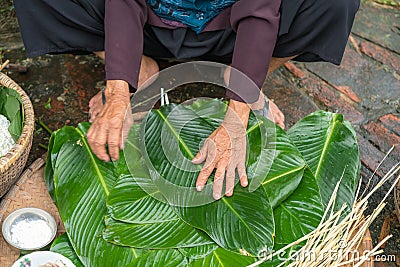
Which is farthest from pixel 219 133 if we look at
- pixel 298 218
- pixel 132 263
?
pixel 132 263

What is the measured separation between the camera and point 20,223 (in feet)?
5.73

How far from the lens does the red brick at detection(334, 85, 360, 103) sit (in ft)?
8.22

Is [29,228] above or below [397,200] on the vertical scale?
below

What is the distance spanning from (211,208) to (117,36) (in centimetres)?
58

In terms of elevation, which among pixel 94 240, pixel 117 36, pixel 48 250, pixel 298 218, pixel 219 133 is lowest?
pixel 48 250

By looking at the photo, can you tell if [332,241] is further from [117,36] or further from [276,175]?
[117,36]

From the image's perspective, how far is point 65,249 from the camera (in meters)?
1.66

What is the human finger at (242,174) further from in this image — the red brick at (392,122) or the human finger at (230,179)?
the red brick at (392,122)

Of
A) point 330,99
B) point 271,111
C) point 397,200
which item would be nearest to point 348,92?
point 330,99

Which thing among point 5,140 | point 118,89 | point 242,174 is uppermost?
point 118,89

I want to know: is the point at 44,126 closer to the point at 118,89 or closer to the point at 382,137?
the point at 118,89

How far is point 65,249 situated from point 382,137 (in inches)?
53.5

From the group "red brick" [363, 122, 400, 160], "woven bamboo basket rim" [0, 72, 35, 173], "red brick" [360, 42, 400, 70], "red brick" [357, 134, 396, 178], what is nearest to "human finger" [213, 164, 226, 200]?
"woven bamboo basket rim" [0, 72, 35, 173]

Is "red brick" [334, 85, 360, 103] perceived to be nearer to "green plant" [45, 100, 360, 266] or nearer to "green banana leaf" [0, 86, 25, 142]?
"green plant" [45, 100, 360, 266]
